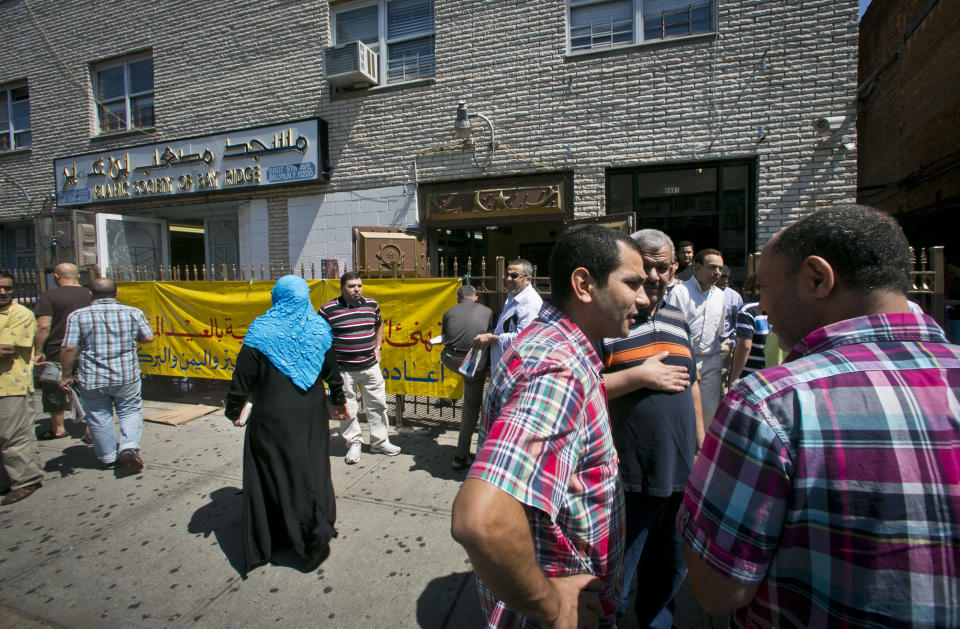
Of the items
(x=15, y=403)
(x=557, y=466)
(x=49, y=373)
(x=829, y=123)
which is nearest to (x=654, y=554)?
(x=557, y=466)

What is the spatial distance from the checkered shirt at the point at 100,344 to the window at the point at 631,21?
24.4ft

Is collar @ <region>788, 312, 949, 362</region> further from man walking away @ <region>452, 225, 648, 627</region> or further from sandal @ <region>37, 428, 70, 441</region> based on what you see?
sandal @ <region>37, 428, 70, 441</region>

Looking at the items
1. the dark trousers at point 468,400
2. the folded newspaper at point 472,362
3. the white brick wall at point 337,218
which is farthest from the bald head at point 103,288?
the white brick wall at point 337,218

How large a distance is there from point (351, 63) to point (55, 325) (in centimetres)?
611

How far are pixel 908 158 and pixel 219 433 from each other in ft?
51.3

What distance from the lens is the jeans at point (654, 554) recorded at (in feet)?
7.26

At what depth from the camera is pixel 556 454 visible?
113cm

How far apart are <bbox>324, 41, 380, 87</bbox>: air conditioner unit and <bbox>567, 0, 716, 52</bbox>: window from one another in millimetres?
3632

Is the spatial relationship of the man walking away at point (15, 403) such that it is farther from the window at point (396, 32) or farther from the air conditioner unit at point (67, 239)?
the window at point (396, 32)

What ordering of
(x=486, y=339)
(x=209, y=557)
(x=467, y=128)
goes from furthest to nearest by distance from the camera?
(x=467, y=128) < (x=486, y=339) < (x=209, y=557)

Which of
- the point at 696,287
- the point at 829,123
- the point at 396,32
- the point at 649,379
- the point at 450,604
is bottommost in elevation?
the point at 450,604

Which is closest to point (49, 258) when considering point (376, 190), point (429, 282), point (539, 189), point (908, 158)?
point (376, 190)

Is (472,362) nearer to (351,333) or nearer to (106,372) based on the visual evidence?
(351,333)

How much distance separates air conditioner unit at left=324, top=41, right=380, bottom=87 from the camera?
8.33 metres
